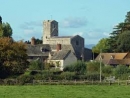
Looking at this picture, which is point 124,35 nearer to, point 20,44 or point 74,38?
point 74,38

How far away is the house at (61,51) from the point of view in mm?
103312

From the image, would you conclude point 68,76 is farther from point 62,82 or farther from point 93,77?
point 62,82

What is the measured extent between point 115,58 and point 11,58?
136ft

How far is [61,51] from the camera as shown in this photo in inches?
4161

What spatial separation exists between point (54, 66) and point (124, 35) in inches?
746

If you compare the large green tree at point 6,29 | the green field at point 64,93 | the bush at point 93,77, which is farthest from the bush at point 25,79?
the large green tree at point 6,29

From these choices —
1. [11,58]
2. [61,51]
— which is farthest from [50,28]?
Result: [11,58]

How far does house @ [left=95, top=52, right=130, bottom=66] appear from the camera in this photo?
10419 centimetres

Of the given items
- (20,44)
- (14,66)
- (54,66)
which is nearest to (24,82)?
(14,66)

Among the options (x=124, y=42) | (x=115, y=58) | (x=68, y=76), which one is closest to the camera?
(x=68, y=76)

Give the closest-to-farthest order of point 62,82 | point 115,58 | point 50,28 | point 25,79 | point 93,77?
point 62,82 < point 25,79 < point 93,77 < point 115,58 < point 50,28

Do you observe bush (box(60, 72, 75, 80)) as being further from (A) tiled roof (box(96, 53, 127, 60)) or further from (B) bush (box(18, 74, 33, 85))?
(A) tiled roof (box(96, 53, 127, 60))

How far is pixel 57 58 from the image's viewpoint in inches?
4053

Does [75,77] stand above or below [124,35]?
below
